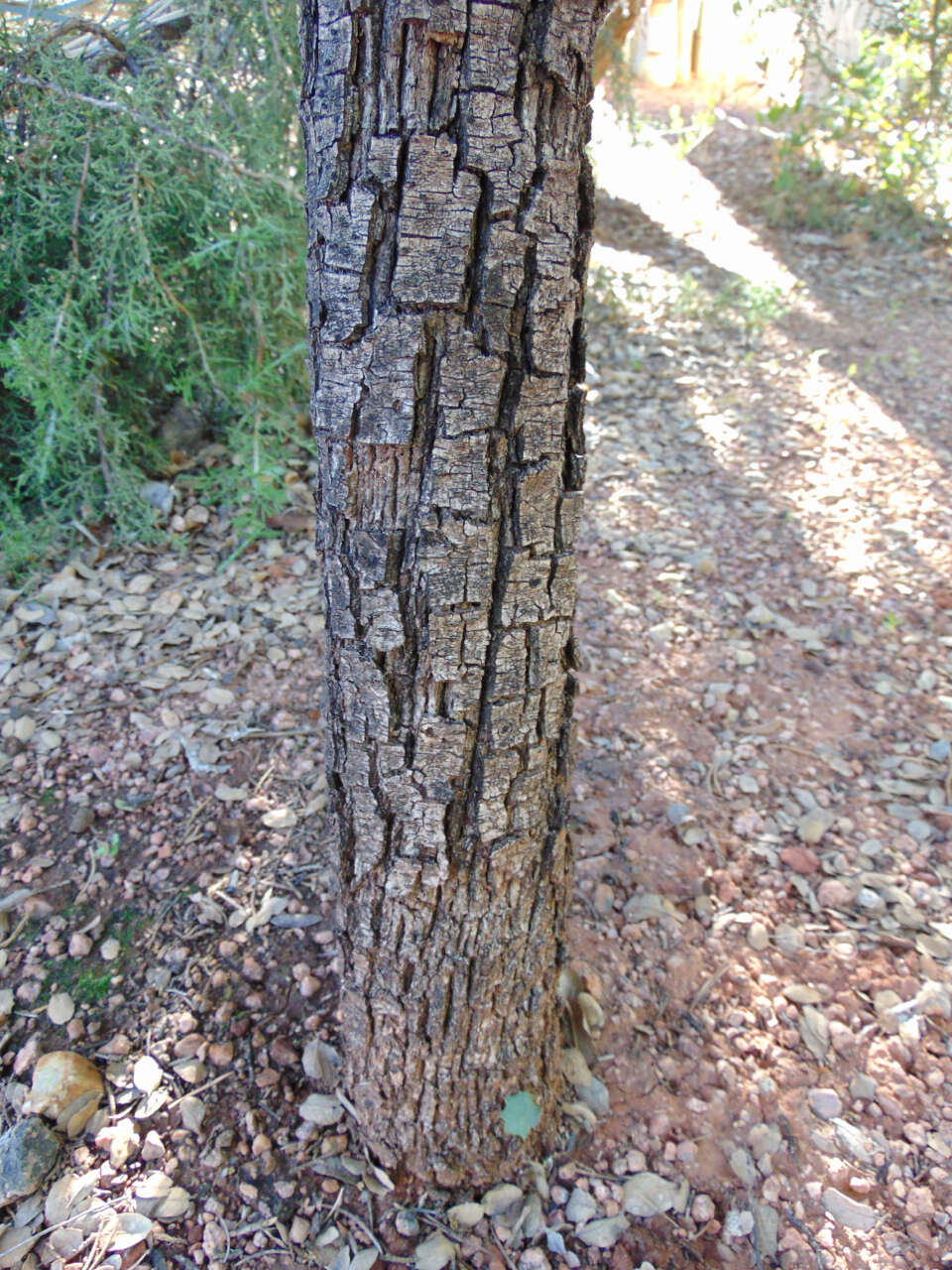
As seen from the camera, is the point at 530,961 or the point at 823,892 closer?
the point at 530,961

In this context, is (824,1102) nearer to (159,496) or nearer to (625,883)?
(625,883)

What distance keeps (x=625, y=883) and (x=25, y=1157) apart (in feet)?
4.10

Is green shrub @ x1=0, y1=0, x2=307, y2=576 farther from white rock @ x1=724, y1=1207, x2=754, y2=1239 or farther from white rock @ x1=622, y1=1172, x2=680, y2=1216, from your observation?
white rock @ x1=724, y1=1207, x2=754, y2=1239

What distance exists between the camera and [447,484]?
993mm

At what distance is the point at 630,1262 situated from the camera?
1446mm

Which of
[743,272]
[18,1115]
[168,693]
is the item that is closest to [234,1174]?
[18,1115]

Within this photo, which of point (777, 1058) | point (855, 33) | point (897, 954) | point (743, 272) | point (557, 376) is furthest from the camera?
point (855, 33)

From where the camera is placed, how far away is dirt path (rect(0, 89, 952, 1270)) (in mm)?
1493

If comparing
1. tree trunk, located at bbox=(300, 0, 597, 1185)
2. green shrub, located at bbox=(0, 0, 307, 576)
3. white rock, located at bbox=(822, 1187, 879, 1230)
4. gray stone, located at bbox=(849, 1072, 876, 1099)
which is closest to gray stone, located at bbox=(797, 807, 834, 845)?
gray stone, located at bbox=(849, 1072, 876, 1099)

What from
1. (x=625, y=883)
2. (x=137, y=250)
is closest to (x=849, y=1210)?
A: (x=625, y=883)

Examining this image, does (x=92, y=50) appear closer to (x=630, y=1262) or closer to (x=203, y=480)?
(x=203, y=480)

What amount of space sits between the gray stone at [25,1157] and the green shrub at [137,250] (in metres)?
1.67

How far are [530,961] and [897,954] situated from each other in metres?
0.97

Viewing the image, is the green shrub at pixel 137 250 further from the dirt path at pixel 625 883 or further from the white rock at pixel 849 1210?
the white rock at pixel 849 1210
